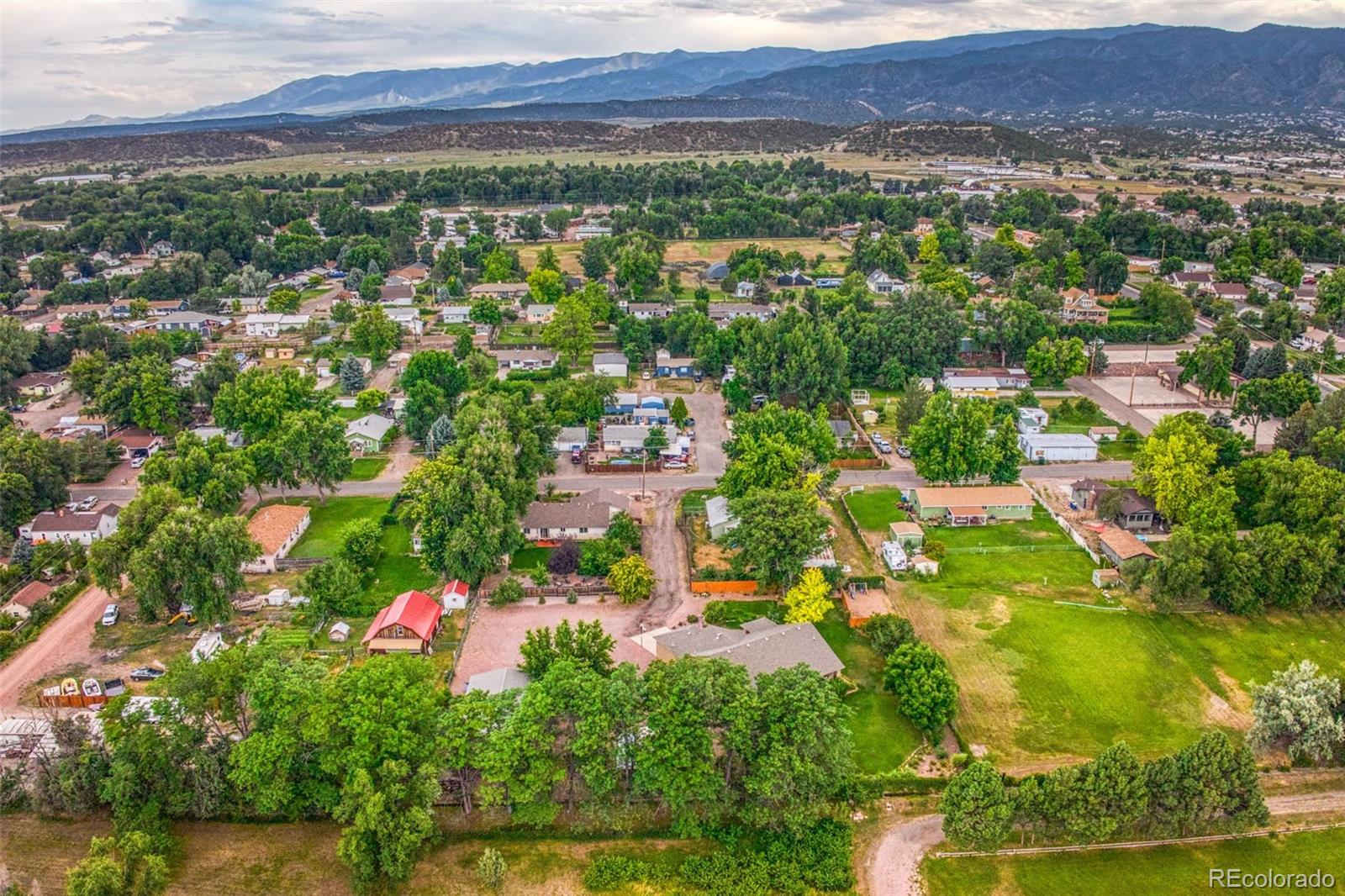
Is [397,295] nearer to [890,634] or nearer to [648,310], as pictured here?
[648,310]

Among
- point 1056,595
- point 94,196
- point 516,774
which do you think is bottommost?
point 1056,595

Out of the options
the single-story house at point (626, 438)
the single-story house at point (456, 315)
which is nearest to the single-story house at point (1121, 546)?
the single-story house at point (626, 438)

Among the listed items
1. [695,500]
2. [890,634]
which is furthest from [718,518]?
[890,634]

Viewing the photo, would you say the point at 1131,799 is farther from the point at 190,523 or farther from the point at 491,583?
the point at 190,523

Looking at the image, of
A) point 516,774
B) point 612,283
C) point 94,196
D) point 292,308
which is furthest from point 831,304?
point 94,196

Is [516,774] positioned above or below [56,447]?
below

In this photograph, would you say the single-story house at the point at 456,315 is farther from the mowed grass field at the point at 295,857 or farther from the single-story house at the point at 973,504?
the mowed grass field at the point at 295,857
